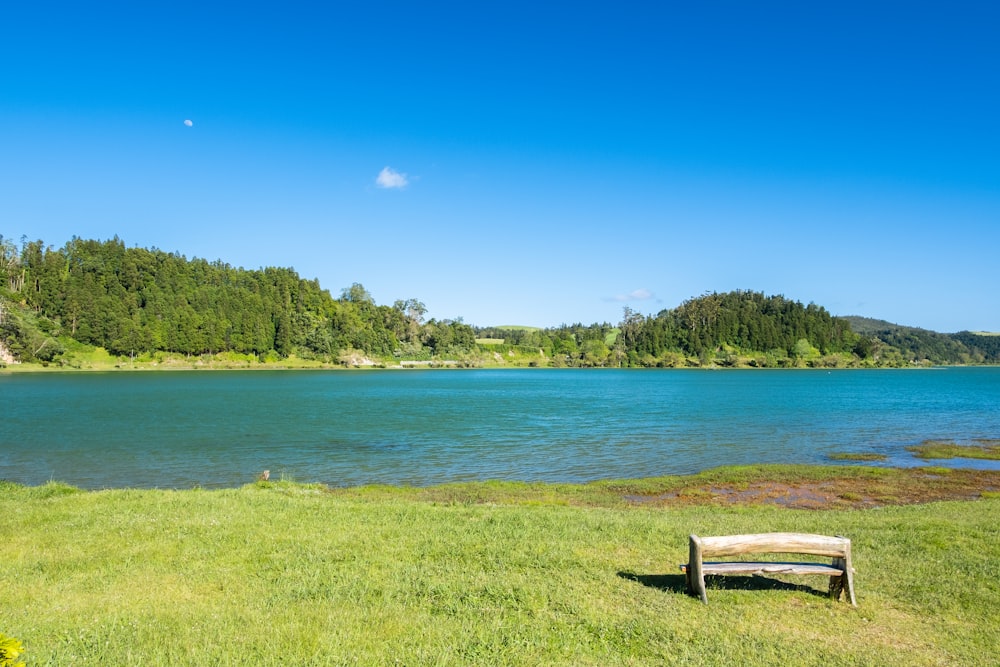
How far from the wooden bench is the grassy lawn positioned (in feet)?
1.24

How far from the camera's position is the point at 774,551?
10.3m

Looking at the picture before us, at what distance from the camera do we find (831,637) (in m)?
8.76

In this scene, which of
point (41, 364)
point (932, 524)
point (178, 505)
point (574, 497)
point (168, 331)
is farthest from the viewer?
point (168, 331)

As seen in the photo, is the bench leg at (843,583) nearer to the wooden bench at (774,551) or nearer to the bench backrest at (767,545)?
the wooden bench at (774,551)

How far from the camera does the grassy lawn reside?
8109mm

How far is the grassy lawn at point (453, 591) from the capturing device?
319 inches

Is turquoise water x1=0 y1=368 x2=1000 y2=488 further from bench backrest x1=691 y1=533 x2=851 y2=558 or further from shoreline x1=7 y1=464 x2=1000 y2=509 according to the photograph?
bench backrest x1=691 y1=533 x2=851 y2=558

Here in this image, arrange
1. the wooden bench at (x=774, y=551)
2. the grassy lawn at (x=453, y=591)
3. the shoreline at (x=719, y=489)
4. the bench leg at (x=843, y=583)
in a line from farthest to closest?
1. the shoreline at (x=719, y=489)
2. the wooden bench at (x=774, y=551)
3. the bench leg at (x=843, y=583)
4. the grassy lawn at (x=453, y=591)

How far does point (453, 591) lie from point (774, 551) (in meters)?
5.59

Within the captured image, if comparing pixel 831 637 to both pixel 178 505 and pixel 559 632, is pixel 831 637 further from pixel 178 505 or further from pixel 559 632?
pixel 178 505

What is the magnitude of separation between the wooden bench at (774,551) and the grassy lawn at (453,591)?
38 centimetres

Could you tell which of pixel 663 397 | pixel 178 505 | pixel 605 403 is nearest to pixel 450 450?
pixel 178 505

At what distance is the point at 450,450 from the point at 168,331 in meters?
189

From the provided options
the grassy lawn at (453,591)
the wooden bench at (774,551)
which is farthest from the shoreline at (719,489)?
the wooden bench at (774,551)
